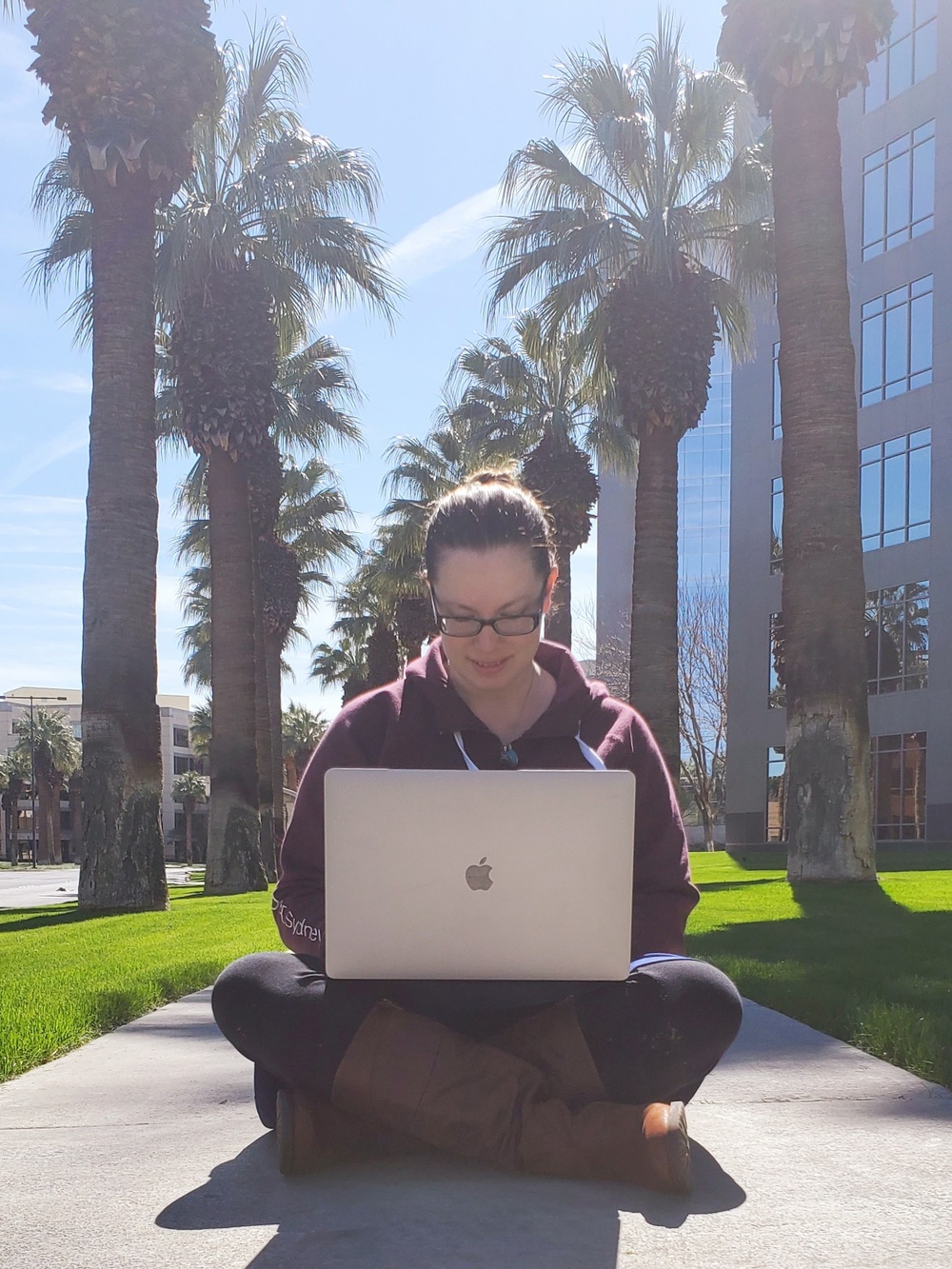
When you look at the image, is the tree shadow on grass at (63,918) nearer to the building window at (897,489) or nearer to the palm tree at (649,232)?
the palm tree at (649,232)

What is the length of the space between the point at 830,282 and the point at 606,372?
7511 mm

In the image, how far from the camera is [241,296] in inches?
714

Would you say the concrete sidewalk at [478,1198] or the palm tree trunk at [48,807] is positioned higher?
the concrete sidewalk at [478,1198]

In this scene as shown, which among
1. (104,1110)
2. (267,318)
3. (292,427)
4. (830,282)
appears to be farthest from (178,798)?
(104,1110)

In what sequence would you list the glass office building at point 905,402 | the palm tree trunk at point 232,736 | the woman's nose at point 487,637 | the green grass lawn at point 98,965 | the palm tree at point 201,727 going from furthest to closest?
the palm tree at point 201,727, the glass office building at point 905,402, the palm tree trunk at point 232,736, the green grass lawn at point 98,965, the woman's nose at point 487,637

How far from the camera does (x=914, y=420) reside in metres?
29.5

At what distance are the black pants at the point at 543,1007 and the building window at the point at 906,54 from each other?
3077 cm

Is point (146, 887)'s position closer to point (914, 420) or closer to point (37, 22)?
point (37, 22)

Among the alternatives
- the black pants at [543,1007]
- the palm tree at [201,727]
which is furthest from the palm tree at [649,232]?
the palm tree at [201,727]

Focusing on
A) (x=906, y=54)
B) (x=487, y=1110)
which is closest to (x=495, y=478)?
(x=487, y=1110)

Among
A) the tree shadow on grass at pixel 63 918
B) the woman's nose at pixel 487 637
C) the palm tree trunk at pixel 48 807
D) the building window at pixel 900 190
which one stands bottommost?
the palm tree trunk at pixel 48 807

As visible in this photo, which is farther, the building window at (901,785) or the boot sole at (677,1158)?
the building window at (901,785)

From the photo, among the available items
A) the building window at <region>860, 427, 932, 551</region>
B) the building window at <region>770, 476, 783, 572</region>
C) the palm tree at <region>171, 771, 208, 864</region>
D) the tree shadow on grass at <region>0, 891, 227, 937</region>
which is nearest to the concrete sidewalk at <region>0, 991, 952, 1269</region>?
the tree shadow on grass at <region>0, 891, 227, 937</region>

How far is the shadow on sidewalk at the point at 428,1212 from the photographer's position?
7.12ft
